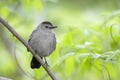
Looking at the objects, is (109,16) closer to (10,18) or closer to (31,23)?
(10,18)

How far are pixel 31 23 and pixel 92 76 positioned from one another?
0.86 m

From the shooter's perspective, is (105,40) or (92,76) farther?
(92,76)

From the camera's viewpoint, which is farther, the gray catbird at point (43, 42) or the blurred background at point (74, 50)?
the gray catbird at point (43, 42)

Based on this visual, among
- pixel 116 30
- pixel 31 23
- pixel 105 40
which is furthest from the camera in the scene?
pixel 31 23

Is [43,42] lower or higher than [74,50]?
lower

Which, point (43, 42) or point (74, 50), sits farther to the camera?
point (43, 42)

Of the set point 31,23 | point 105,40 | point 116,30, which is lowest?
point 31,23

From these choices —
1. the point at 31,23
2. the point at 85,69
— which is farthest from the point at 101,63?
the point at 31,23

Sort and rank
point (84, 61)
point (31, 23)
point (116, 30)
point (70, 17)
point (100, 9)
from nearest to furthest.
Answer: point (84, 61)
point (116, 30)
point (31, 23)
point (70, 17)
point (100, 9)

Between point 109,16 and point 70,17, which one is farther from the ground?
point 109,16

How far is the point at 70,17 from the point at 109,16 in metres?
2.29

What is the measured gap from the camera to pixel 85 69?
2.36m

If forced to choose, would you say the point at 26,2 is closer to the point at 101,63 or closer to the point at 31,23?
the point at 101,63

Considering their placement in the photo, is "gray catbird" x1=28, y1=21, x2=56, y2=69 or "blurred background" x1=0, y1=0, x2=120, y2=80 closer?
"blurred background" x1=0, y1=0, x2=120, y2=80
